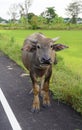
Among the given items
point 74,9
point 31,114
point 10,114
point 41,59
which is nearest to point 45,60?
point 41,59

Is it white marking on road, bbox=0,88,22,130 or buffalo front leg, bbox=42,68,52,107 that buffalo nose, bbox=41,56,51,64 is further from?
white marking on road, bbox=0,88,22,130

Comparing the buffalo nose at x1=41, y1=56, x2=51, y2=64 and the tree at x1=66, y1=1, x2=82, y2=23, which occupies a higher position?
the buffalo nose at x1=41, y1=56, x2=51, y2=64

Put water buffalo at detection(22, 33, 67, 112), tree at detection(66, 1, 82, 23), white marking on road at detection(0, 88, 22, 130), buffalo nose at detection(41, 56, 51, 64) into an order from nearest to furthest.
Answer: white marking on road at detection(0, 88, 22, 130) → buffalo nose at detection(41, 56, 51, 64) → water buffalo at detection(22, 33, 67, 112) → tree at detection(66, 1, 82, 23)

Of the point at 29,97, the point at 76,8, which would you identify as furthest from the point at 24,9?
the point at 29,97

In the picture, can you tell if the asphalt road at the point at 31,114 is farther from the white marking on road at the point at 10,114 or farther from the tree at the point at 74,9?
the tree at the point at 74,9

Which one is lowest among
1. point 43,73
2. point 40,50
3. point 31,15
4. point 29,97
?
point 31,15

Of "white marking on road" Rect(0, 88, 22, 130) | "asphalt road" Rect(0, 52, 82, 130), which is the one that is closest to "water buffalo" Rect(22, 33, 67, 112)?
"asphalt road" Rect(0, 52, 82, 130)

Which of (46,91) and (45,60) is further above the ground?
(45,60)

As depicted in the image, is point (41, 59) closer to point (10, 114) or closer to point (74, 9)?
point (10, 114)

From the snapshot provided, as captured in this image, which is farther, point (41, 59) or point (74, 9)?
point (74, 9)

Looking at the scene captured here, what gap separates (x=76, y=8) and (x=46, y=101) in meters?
82.0

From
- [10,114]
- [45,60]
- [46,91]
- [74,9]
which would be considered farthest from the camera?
[74,9]

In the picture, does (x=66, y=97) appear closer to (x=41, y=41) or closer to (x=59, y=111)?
(x=59, y=111)

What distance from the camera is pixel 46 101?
281 inches
